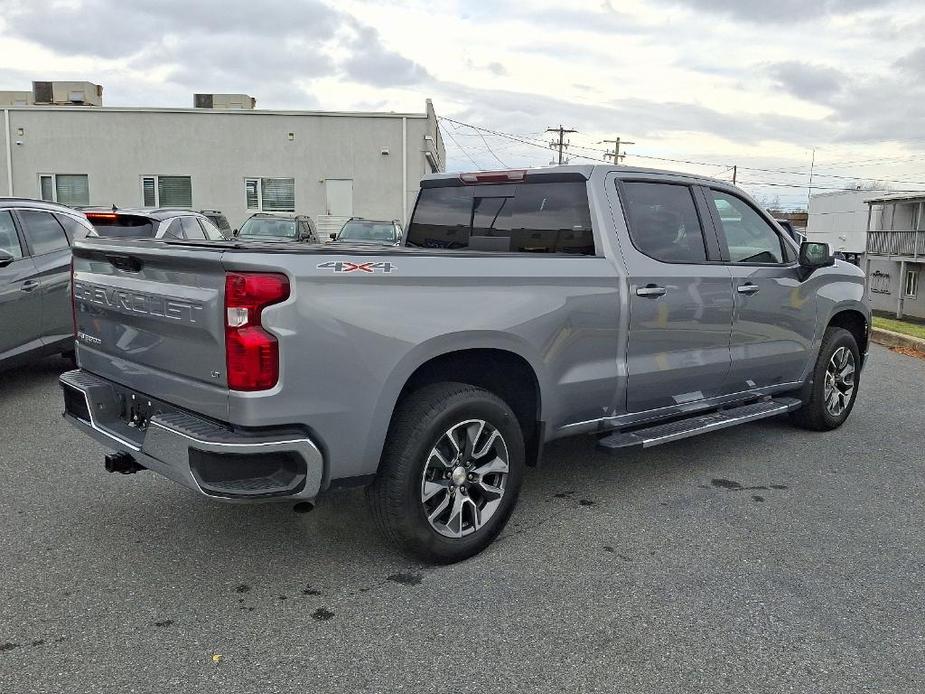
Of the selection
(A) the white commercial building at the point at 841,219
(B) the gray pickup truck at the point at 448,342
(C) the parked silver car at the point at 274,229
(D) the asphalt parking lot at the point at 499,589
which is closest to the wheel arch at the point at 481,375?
(B) the gray pickup truck at the point at 448,342

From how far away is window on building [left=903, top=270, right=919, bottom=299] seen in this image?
32312mm

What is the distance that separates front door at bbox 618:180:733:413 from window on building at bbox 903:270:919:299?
103 ft

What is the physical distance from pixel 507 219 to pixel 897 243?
1290 inches

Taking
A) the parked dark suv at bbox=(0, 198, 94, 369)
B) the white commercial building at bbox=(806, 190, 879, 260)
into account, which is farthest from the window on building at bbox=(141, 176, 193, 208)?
the white commercial building at bbox=(806, 190, 879, 260)

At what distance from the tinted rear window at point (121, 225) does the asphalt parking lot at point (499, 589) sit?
430 cm

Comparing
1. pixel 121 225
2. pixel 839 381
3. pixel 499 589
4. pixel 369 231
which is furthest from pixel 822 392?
pixel 369 231

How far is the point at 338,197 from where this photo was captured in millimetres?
28203

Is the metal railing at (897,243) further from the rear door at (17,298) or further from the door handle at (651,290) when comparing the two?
the rear door at (17,298)

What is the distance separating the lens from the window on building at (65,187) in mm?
28109

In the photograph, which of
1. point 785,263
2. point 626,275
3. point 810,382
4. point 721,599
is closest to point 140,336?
point 626,275

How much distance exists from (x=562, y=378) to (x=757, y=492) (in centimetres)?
166

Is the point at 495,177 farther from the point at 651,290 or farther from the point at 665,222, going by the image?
the point at 651,290

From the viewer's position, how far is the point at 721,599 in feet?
11.8

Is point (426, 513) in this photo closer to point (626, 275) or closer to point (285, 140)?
point (626, 275)
